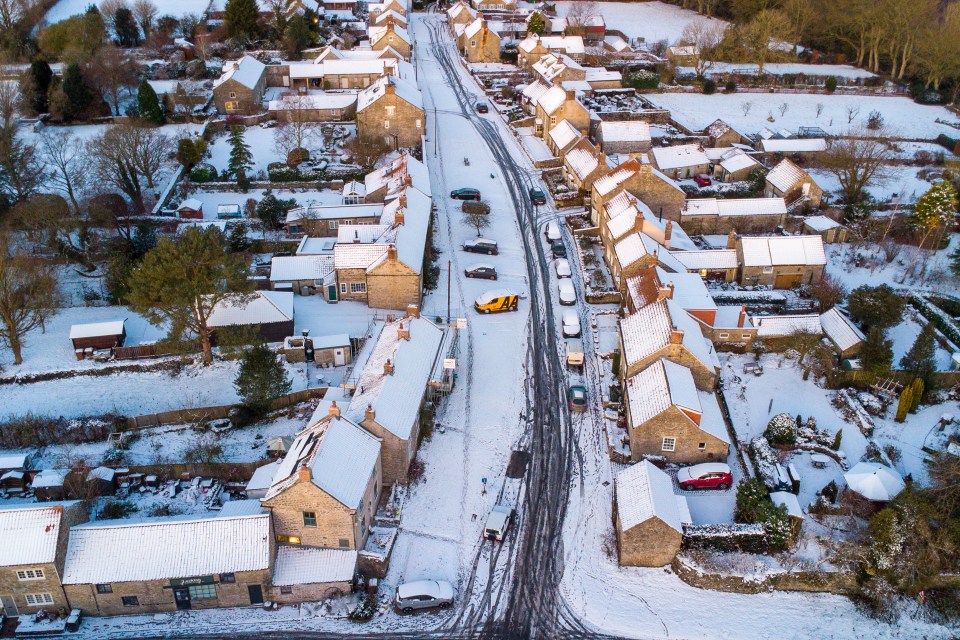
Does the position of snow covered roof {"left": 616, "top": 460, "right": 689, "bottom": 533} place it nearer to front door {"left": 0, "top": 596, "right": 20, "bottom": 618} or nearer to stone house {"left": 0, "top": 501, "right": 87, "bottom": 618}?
stone house {"left": 0, "top": 501, "right": 87, "bottom": 618}

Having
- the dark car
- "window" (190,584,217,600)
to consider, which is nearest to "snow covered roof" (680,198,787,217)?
the dark car

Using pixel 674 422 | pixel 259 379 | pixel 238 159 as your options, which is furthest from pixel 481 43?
pixel 674 422

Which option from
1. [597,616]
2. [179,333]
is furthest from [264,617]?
[179,333]

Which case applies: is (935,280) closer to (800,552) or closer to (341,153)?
(800,552)

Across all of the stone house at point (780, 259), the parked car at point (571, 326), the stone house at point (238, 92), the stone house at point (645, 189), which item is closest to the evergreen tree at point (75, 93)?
the stone house at point (238, 92)

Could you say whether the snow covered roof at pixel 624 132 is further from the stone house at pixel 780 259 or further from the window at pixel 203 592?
the window at pixel 203 592

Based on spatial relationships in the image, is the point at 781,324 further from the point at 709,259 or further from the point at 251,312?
the point at 251,312
